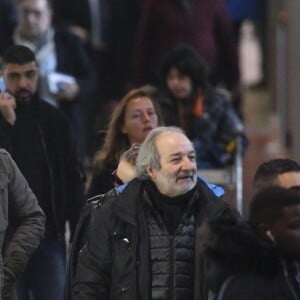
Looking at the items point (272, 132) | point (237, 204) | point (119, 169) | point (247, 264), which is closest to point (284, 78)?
point (272, 132)

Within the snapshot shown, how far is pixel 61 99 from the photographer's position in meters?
12.2

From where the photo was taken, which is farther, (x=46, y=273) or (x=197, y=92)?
(x=197, y=92)

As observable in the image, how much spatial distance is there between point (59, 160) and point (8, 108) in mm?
448

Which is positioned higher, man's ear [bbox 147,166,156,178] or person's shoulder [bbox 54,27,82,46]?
person's shoulder [bbox 54,27,82,46]

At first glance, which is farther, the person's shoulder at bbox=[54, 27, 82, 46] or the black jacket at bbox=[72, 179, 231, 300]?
the person's shoulder at bbox=[54, 27, 82, 46]

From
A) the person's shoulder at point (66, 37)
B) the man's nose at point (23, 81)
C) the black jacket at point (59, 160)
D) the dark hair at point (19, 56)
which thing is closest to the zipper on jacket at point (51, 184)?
the black jacket at point (59, 160)

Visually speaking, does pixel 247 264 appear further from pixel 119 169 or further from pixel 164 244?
pixel 119 169

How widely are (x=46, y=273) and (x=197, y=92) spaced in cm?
289

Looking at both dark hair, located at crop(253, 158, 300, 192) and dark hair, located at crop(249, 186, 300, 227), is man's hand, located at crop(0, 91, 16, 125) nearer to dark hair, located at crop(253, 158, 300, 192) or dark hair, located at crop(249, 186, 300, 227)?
dark hair, located at crop(253, 158, 300, 192)

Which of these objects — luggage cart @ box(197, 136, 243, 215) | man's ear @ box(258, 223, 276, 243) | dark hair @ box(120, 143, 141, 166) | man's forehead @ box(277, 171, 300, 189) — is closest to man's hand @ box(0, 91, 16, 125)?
dark hair @ box(120, 143, 141, 166)

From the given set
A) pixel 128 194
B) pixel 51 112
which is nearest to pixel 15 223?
pixel 128 194

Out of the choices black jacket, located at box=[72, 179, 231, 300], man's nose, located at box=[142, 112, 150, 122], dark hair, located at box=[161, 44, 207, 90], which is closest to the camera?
black jacket, located at box=[72, 179, 231, 300]

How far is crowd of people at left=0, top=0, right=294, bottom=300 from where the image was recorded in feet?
22.2

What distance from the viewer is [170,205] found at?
304 inches
